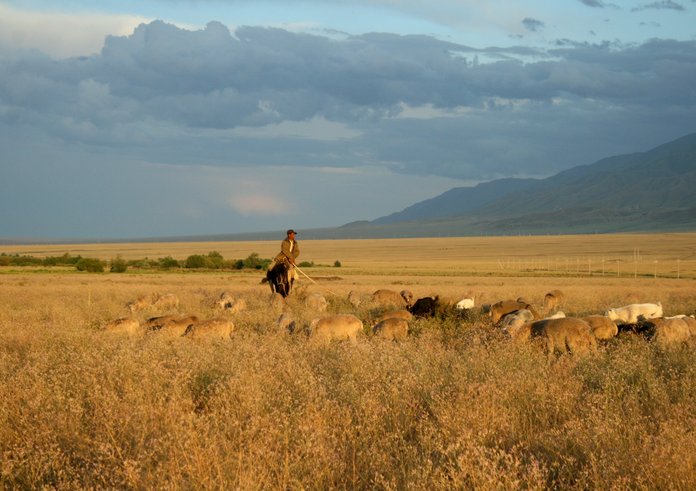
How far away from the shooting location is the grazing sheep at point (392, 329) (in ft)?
47.0

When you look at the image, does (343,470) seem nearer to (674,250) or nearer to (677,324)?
(677,324)

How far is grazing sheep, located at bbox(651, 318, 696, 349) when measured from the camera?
12.1 metres


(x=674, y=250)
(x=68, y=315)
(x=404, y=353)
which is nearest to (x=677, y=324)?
(x=404, y=353)

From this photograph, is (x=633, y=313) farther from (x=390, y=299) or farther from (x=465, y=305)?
(x=390, y=299)

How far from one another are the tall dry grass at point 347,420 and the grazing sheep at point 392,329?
366 centimetres

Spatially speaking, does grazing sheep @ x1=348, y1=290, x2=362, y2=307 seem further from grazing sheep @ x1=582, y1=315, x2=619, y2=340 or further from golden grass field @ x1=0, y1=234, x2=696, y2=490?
golden grass field @ x1=0, y1=234, x2=696, y2=490

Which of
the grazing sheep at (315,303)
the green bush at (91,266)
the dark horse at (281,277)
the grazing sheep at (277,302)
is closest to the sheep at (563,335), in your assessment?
the grazing sheep at (315,303)

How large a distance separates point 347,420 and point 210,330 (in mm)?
8006

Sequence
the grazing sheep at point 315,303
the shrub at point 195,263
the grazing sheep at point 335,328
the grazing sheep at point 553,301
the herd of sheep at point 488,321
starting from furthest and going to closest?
the shrub at point 195,263 → the grazing sheep at point 553,301 → the grazing sheep at point 315,303 → the grazing sheep at point 335,328 → the herd of sheep at point 488,321

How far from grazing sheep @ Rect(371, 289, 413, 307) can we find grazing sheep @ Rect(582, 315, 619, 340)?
9656mm

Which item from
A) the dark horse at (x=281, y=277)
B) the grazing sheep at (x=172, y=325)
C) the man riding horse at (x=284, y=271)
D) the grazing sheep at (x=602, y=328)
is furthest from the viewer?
the dark horse at (x=281, y=277)

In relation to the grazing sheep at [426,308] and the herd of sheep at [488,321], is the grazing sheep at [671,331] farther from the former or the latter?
the grazing sheep at [426,308]

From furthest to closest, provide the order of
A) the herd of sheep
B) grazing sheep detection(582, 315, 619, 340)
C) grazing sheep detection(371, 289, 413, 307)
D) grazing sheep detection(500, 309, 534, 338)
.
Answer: grazing sheep detection(371, 289, 413, 307)
grazing sheep detection(582, 315, 619, 340)
grazing sheep detection(500, 309, 534, 338)
the herd of sheep

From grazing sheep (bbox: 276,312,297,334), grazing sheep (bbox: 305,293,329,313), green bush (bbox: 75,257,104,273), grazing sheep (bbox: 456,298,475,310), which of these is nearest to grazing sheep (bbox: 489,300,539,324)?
grazing sheep (bbox: 456,298,475,310)
